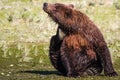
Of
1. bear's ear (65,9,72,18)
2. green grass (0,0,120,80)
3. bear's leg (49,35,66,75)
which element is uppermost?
bear's ear (65,9,72,18)

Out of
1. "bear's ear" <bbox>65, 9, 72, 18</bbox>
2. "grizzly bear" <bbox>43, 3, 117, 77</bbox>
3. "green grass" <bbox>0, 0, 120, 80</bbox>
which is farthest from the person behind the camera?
"green grass" <bbox>0, 0, 120, 80</bbox>

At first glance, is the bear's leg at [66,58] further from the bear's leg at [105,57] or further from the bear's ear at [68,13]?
the bear's leg at [105,57]

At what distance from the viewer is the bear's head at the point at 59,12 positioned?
49.5ft

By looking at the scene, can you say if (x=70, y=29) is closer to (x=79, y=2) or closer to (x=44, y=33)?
(x=44, y=33)

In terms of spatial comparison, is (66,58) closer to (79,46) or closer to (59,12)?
(79,46)

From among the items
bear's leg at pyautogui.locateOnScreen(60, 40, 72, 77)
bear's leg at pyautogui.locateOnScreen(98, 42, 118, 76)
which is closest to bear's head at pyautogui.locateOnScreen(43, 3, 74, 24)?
bear's leg at pyautogui.locateOnScreen(60, 40, 72, 77)

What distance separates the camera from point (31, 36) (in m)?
25.6

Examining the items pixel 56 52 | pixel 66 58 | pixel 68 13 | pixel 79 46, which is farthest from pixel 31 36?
pixel 79 46

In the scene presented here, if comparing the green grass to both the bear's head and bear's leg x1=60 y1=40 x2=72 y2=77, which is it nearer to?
bear's leg x1=60 y1=40 x2=72 y2=77

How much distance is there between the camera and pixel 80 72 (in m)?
15.1

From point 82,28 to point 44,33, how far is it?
1135 cm

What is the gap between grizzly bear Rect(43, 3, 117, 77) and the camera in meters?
14.8

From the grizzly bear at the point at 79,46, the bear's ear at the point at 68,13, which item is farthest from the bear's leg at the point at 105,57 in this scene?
the bear's ear at the point at 68,13

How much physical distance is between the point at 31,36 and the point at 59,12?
10376 millimetres
